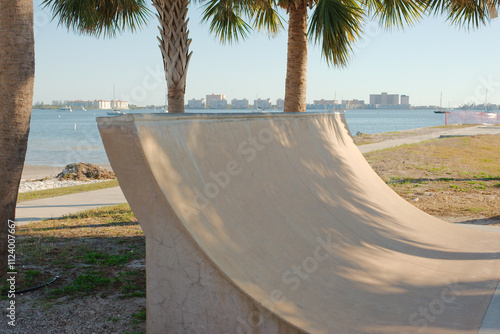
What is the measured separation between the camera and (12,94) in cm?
496

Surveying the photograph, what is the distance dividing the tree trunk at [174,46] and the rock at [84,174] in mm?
9805

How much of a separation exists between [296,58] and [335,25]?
3.83 feet

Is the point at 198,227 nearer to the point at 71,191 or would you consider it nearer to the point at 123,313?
the point at 123,313

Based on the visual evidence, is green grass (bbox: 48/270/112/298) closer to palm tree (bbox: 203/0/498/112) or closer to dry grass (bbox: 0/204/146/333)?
dry grass (bbox: 0/204/146/333)

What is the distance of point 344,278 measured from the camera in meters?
4.11

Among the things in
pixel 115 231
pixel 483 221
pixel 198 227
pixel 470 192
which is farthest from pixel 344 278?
pixel 470 192

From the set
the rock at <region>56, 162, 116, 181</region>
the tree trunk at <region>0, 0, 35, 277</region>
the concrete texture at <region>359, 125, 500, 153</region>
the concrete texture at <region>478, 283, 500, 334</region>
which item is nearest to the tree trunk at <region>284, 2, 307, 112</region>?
the tree trunk at <region>0, 0, 35, 277</region>

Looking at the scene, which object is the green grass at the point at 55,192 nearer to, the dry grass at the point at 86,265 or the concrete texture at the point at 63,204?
the concrete texture at the point at 63,204

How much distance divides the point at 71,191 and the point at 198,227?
9.53 m

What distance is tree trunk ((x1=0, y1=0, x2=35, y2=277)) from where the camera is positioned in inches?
194

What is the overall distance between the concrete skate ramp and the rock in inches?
496

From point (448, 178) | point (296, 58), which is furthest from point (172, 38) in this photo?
point (448, 178)

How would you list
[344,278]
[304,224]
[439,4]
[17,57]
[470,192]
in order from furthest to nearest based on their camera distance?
[470,192] < [439,4] < [17,57] < [304,224] < [344,278]

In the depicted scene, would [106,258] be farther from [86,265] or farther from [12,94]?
[12,94]
